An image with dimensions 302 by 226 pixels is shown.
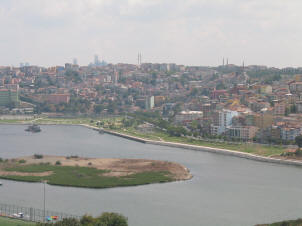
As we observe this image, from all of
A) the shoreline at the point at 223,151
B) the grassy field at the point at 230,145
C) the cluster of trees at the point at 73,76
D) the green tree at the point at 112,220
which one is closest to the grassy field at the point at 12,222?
the green tree at the point at 112,220

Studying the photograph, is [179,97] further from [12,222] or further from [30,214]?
[12,222]

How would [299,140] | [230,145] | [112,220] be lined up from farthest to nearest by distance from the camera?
[230,145] < [299,140] < [112,220]

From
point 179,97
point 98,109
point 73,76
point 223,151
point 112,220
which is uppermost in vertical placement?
point 73,76

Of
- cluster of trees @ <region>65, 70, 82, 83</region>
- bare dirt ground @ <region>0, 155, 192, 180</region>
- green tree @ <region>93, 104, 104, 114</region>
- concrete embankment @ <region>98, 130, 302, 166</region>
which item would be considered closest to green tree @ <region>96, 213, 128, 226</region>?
bare dirt ground @ <region>0, 155, 192, 180</region>

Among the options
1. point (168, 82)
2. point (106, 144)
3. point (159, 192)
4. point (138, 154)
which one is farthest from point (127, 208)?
point (168, 82)

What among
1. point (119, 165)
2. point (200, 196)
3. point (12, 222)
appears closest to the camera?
point (12, 222)

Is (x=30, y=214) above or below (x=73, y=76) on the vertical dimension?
below

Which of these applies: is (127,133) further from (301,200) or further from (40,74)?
Answer: (40,74)

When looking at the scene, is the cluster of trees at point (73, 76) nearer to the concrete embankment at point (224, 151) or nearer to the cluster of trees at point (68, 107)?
the cluster of trees at point (68, 107)

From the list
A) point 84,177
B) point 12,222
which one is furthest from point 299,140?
point 12,222
